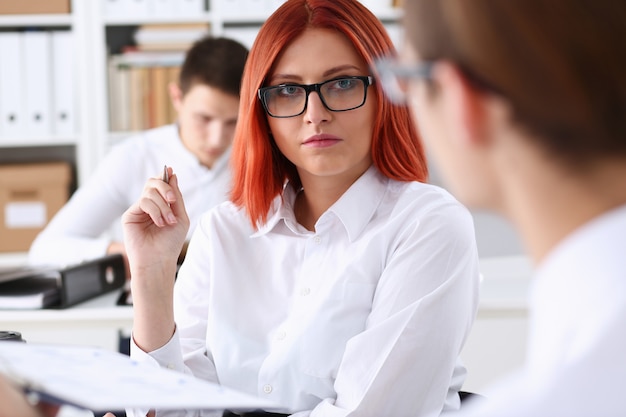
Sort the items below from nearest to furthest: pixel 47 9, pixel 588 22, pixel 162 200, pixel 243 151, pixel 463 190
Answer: pixel 588 22, pixel 463 190, pixel 162 200, pixel 243 151, pixel 47 9

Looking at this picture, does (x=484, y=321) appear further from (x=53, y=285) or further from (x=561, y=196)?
(x=561, y=196)

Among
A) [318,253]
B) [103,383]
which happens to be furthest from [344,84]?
[103,383]

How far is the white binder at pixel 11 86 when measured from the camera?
3.53 meters

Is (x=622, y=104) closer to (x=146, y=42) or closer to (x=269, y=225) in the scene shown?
(x=269, y=225)

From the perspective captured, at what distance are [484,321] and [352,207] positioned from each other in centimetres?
122

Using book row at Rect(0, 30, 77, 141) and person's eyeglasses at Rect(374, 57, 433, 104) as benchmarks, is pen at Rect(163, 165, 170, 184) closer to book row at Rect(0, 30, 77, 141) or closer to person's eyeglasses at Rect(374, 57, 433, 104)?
person's eyeglasses at Rect(374, 57, 433, 104)

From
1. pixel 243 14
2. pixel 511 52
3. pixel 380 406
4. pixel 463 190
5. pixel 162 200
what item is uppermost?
pixel 243 14

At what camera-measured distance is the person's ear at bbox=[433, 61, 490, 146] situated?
667mm

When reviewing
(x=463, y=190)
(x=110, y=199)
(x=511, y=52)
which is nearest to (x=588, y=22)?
(x=511, y=52)

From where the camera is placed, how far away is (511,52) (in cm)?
62

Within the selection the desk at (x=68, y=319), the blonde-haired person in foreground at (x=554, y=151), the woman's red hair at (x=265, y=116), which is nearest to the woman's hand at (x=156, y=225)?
the woman's red hair at (x=265, y=116)

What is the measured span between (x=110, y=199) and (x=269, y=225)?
1527mm

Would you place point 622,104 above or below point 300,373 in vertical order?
above

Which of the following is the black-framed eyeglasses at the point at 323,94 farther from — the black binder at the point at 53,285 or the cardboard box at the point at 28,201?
the cardboard box at the point at 28,201
